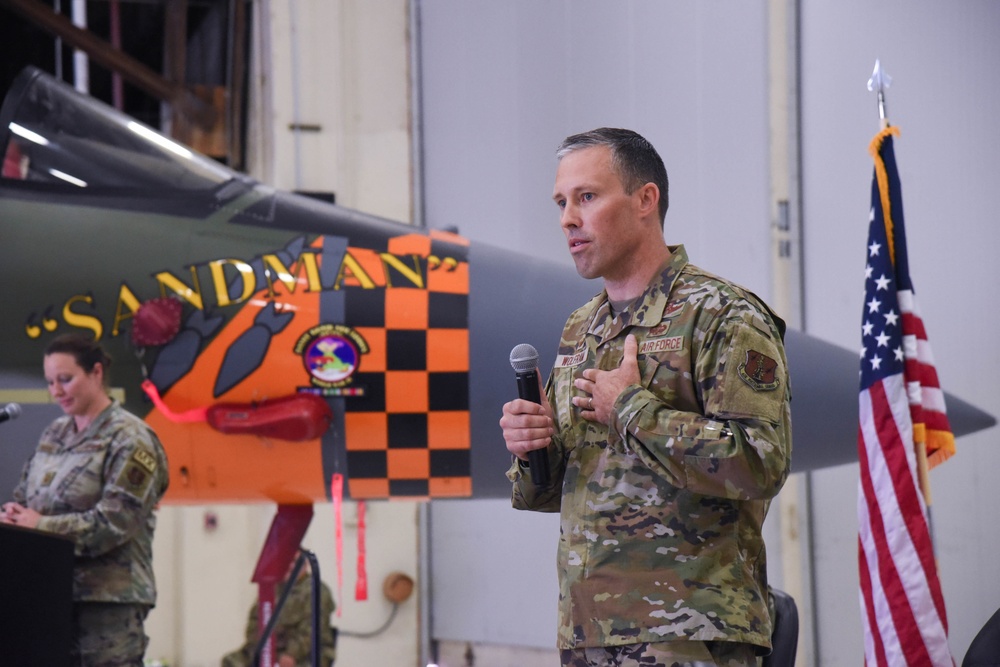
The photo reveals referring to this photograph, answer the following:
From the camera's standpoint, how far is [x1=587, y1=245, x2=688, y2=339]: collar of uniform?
1.72m

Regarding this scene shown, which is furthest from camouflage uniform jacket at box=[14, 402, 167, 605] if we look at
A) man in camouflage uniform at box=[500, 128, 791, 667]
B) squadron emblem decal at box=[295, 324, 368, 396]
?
man in camouflage uniform at box=[500, 128, 791, 667]

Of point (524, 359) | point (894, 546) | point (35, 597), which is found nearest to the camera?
point (524, 359)

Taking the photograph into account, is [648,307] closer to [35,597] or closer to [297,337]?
[297,337]

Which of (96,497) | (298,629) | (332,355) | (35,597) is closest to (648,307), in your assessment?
(332,355)

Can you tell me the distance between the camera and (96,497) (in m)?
3.11

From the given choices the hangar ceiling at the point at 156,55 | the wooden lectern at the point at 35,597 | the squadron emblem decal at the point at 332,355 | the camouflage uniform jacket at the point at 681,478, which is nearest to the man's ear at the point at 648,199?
the camouflage uniform jacket at the point at 681,478

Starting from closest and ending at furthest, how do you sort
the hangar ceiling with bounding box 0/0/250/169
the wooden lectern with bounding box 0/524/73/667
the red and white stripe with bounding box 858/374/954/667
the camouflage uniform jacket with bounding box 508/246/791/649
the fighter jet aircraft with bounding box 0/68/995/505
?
1. the camouflage uniform jacket with bounding box 508/246/791/649
2. the wooden lectern with bounding box 0/524/73/667
3. the red and white stripe with bounding box 858/374/954/667
4. the fighter jet aircraft with bounding box 0/68/995/505
5. the hangar ceiling with bounding box 0/0/250/169

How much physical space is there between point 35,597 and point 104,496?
0.36 meters

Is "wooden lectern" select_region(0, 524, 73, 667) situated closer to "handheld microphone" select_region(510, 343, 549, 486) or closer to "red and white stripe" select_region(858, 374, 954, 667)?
"handheld microphone" select_region(510, 343, 549, 486)

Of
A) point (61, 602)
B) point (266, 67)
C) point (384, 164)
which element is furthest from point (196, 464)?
point (266, 67)

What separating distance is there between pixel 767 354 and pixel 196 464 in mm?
2195

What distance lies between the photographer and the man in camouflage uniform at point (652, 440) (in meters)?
1.56

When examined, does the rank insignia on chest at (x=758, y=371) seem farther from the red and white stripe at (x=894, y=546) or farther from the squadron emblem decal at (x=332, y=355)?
the squadron emblem decal at (x=332, y=355)

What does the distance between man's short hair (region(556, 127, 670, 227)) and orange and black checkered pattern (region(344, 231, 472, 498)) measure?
56.1 inches
